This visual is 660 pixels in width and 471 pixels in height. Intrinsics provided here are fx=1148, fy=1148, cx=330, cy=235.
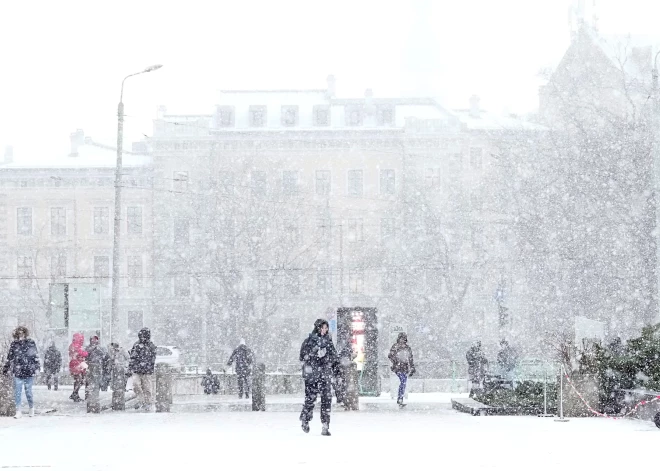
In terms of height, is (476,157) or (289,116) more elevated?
(289,116)

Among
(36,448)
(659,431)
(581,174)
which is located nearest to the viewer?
(36,448)

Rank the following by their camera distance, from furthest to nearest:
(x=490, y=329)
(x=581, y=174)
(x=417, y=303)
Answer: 1. (x=490, y=329)
2. (x=417, y=303)
3. (x=581, y=174)

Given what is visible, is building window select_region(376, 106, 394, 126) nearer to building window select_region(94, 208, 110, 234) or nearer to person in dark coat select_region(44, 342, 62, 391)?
building window select_region(94, 208, 110, 234)

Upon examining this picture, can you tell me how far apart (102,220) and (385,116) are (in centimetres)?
1903

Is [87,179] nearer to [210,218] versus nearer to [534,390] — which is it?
[210,218]

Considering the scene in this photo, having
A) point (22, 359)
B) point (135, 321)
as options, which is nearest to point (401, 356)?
point (22, 359)

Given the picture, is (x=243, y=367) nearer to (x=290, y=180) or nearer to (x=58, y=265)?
(x=290, y=180)

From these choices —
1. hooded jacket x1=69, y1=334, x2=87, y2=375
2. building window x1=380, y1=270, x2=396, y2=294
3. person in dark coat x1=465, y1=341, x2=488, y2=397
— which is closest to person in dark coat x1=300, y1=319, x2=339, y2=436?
hooded jacket x1=69, y1=334, x2=87, y2=375

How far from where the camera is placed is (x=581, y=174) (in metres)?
38.5

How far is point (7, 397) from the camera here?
20688 millimetres

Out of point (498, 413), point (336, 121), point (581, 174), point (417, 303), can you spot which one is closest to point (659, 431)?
point (498, 413)

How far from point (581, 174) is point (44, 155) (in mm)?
46025

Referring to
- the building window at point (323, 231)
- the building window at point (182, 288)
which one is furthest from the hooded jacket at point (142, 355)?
the building window at point (182, 288)

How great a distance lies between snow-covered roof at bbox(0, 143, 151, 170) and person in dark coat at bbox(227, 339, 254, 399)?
42.1m
